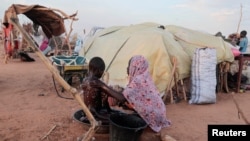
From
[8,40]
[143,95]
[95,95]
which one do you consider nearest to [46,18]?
[8,40]

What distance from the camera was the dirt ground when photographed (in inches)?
169

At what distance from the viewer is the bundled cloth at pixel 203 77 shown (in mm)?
6508

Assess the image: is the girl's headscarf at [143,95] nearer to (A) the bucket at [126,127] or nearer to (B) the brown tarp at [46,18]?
(A) the bucket at [126,127]

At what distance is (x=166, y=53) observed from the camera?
6.63 metres

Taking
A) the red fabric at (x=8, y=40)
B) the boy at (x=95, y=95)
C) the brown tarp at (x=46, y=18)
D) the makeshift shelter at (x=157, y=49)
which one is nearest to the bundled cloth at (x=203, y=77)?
the makeshift shelter at (x=157, y=49)

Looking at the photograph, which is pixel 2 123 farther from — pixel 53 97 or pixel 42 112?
pixel 53 97

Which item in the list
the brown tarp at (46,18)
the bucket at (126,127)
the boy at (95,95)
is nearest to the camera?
the bucket at (126,127)

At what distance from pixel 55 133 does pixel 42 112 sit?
3.73ft

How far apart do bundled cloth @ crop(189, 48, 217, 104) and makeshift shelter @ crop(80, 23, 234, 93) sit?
334 mm

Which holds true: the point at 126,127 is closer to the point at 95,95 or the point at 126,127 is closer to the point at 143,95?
the point at 143,95

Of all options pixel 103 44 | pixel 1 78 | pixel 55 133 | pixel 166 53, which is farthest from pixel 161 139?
pixel 1 78

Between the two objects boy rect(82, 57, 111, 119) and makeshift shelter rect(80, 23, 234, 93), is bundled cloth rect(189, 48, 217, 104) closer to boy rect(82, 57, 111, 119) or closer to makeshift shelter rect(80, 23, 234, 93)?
makeshift shelter rect(80, 23, 234, 93)

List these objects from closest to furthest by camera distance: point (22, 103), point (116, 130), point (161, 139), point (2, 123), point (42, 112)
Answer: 1. point (116, 130)
2. point (161, 139)
3. point (2, 123)
4. point (42, 112)
5. point (22, 103)

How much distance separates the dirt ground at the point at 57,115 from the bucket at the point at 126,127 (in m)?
0.40
